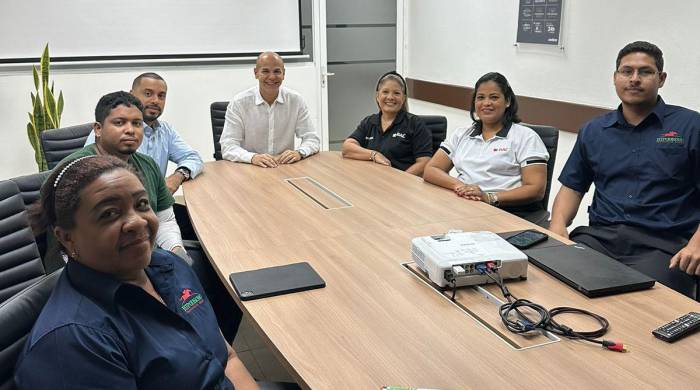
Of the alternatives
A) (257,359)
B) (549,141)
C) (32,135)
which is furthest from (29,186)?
(32,135)

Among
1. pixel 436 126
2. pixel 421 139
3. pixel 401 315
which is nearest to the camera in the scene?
pixel 401 315

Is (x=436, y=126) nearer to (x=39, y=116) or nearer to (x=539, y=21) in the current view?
(x=539, y=21)

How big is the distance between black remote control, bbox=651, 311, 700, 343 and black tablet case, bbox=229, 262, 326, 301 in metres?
0.88

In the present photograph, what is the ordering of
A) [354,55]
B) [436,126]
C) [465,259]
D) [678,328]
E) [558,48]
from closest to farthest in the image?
1. [678,328]
2. [465,259]
3. [436,126]
4. [558,48]
5. [354,55]

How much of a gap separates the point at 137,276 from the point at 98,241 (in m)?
0.16

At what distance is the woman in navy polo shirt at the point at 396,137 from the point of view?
11.3ft

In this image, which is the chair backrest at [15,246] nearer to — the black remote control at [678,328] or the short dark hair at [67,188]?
the short dark hair at [67,188]

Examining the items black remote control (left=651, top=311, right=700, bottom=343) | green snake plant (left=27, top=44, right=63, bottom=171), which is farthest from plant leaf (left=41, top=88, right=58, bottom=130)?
black remote control (left=651, top=311, right=700, bottom=343)

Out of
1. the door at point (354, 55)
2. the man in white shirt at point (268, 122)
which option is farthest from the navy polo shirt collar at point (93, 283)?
the door at point (354, 55)

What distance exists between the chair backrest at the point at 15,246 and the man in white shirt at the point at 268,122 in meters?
1.69

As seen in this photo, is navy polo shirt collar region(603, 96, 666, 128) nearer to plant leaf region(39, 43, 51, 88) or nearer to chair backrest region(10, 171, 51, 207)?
chair backrest region(10, 171, 51, 207)

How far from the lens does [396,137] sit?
3.49 m

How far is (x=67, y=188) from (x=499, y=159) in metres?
2.14

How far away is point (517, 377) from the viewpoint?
120 centimetres
